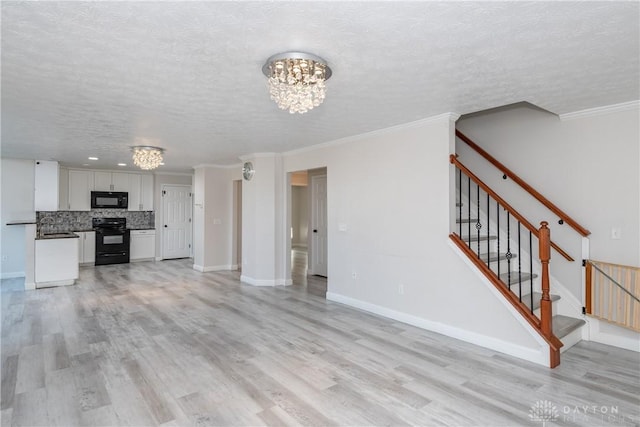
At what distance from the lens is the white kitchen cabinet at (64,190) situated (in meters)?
8.21

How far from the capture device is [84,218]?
8.74m

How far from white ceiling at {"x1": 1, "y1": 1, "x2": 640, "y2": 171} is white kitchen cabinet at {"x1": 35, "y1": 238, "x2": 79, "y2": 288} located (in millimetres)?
2898

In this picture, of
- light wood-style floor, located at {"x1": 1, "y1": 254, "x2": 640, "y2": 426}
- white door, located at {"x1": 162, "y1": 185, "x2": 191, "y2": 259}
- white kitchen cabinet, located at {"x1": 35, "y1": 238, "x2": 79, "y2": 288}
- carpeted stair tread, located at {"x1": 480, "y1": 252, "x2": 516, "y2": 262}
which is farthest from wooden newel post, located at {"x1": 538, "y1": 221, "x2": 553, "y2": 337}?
white door, located at {"x1": 162, "y1": 185, "x2": 191, "y2": 259}

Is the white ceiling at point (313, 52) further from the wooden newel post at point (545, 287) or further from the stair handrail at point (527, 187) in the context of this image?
the wooden newel post at point (545, 287)

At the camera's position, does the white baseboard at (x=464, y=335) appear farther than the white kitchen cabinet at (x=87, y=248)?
No

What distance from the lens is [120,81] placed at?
284cm

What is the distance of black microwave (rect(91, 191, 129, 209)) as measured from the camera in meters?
8.65

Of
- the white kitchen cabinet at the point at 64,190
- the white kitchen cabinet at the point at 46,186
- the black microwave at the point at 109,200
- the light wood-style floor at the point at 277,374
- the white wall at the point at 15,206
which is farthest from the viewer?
the black microwave at the point at 109,200

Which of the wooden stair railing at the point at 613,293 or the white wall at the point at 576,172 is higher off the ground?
the white wall at the point at 576,172

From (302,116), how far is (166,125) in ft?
5.84

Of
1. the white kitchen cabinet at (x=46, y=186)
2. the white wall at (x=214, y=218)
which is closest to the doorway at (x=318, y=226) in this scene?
the white wall at (x=214, y=218)

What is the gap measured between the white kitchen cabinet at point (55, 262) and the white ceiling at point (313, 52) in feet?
9.51

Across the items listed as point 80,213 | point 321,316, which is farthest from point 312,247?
point 80,213

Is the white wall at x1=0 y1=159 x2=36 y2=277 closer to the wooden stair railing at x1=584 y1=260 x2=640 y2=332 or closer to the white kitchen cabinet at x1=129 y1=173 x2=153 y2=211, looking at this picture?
the white kitchen cabinet at x1=129 y1=173 x2=153 y2=211
